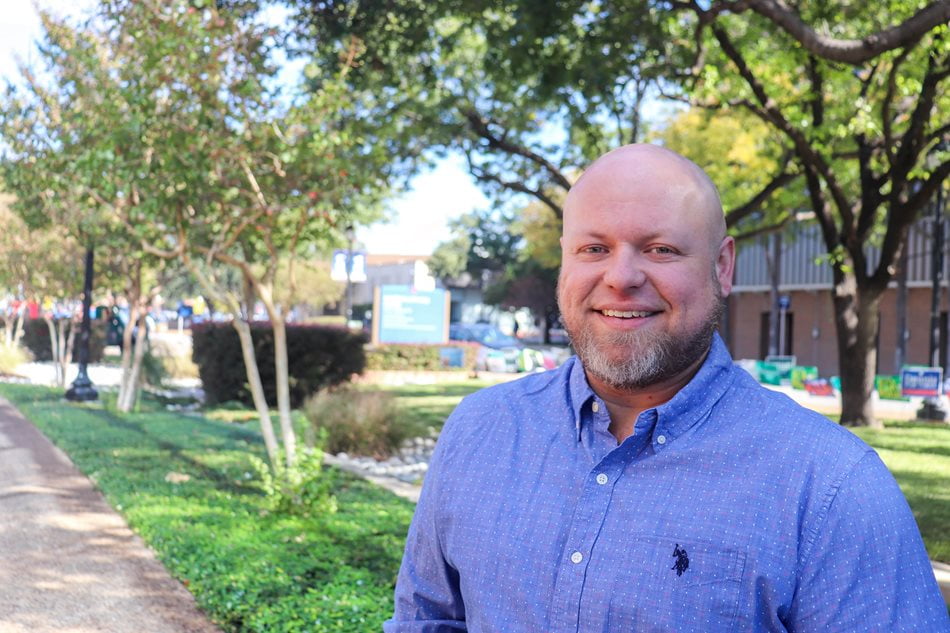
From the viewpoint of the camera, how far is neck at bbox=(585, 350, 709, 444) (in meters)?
1.93

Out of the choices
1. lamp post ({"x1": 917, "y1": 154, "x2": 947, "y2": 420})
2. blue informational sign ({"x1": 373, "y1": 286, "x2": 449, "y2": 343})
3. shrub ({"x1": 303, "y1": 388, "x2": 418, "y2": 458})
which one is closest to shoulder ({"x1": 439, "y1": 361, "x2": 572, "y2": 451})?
shrub ({"x1": 303, "y1": 388, "x2": 418, "y2": 458})

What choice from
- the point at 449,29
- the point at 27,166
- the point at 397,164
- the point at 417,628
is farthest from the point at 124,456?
the point at 417,628

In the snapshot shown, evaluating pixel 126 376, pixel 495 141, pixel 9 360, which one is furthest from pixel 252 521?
pixel 9 360

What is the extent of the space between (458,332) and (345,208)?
32707 millimetres

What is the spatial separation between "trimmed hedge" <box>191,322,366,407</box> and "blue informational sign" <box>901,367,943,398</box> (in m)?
10.4

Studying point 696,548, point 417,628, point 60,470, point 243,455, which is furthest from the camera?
point 243,455

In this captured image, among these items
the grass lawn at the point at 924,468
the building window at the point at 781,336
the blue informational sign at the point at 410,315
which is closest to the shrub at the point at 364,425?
the grass lawn at the point at 924,468

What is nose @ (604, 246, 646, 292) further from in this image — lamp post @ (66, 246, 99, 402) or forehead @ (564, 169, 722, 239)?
lamp post @ (66, 246, 99, 402)

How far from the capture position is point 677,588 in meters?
1.72

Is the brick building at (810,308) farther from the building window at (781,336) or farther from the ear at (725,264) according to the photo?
the ear at (725,264)

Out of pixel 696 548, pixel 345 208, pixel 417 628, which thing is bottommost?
pixel 417 628

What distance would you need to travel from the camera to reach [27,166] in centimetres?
1269

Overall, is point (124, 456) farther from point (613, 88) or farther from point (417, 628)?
point (417, 628)

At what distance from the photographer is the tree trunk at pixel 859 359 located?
16.8m
